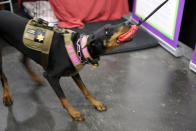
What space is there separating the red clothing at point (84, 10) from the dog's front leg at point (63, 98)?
1.98 meters

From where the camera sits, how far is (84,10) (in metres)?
4.06

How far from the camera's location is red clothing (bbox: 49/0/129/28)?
394 centimetres

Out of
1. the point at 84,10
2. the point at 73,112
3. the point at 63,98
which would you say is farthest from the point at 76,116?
the point at 84,10

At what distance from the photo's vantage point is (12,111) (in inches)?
91.8

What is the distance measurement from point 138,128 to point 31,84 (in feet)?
4.33

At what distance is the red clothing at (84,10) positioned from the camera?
155 inches

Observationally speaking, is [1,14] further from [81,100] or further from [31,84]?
[81,100]

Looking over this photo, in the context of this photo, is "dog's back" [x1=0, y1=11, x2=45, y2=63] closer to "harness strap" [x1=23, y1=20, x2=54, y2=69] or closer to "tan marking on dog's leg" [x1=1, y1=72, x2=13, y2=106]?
"harness strap" [x1=23, y1=20, x2=54, y2=69]

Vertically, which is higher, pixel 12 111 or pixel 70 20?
pixel 70 20

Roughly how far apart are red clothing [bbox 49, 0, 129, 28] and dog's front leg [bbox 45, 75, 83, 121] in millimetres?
1983

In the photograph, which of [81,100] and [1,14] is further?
[81,100]

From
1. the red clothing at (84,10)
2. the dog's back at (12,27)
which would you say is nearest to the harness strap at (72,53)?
the dog's back at (12,27)

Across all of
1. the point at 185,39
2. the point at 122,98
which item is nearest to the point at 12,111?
the point at 122,98

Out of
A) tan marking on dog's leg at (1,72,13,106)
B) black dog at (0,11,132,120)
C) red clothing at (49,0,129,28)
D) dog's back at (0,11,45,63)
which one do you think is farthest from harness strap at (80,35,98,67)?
red clothing at (49,0,129,28)
